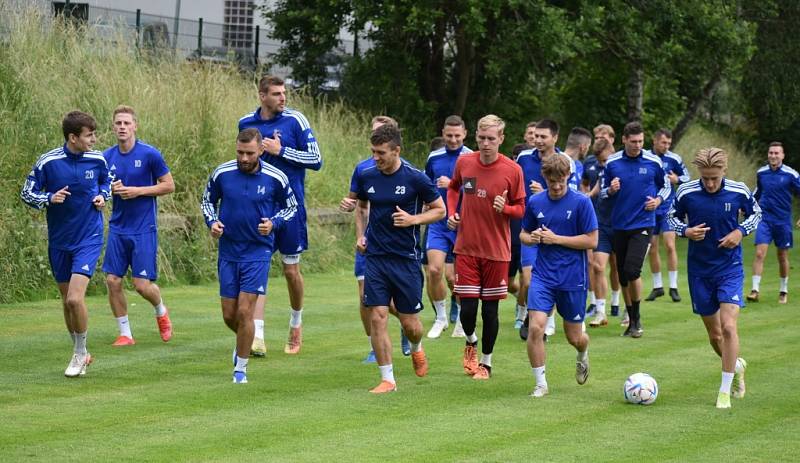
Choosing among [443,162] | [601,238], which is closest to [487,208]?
[443,162]

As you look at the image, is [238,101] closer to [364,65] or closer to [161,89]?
[161,89]

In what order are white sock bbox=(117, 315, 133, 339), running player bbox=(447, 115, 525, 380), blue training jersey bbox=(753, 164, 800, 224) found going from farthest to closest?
blue training jersey bbox=(753, 164, 800, 224)
white sock bbox=(117, 315, 133, 339)
running player bbox=(447, 115, 525, 380)

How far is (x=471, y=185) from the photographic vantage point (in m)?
11.1

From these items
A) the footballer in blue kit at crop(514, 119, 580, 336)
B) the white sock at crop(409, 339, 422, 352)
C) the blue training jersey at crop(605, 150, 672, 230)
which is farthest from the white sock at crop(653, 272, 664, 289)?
the white sock at crop(409, 339, 422, 352)

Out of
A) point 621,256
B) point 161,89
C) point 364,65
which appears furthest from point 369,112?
point 621,256

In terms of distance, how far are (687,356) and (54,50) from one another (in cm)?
1234

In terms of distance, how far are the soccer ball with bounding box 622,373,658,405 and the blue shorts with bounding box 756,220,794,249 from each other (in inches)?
363

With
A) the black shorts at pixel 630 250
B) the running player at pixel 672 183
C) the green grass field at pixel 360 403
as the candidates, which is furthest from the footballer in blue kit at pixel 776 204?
the black shorts at pixel 630 250

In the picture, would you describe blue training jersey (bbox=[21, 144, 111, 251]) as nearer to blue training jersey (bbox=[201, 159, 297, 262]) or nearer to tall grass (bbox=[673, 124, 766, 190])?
blue training jersey (bbox=[201, 159, 297, 262])

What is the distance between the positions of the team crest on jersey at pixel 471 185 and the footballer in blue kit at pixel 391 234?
72 cm

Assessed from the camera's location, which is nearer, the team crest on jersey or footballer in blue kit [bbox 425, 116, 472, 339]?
the team crest on jersey

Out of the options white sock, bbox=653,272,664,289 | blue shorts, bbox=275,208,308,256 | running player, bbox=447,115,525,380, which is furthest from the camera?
white sock, bbox=653,272,664,289

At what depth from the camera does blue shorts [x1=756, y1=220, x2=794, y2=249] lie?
18.6 m

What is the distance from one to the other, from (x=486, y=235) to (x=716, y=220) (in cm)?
197
